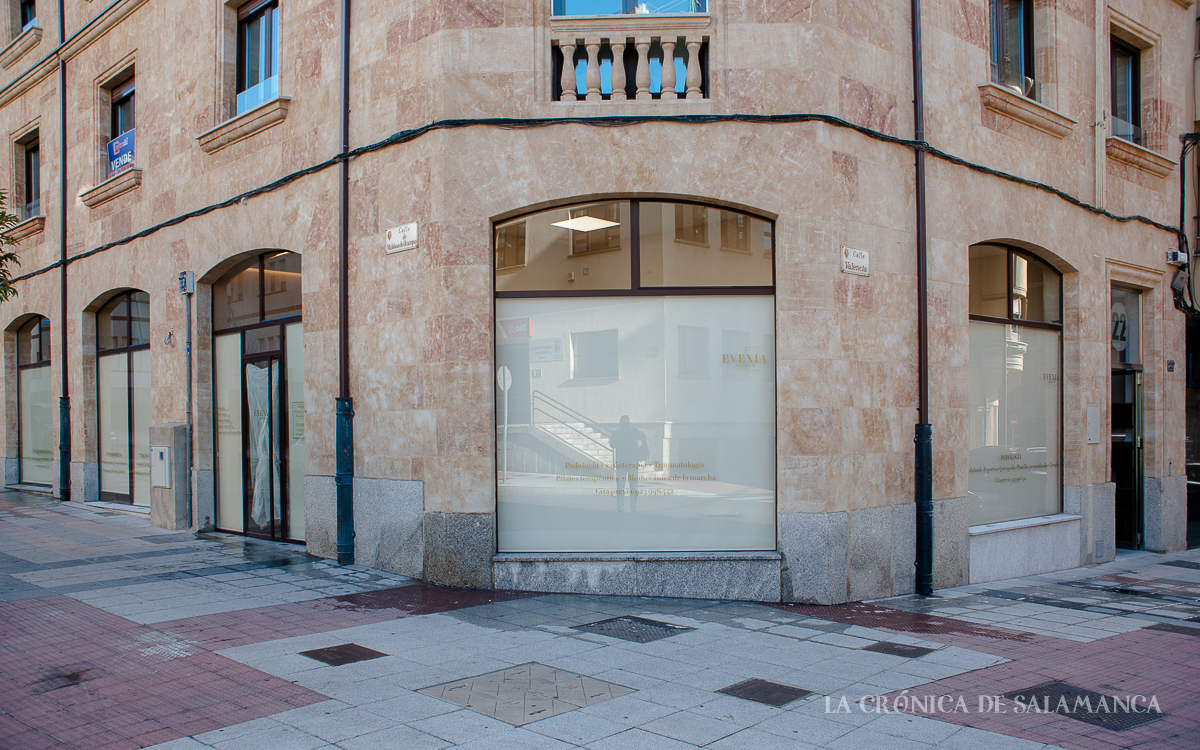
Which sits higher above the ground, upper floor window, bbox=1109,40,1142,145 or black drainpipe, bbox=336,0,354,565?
upper floor window, bbox=1109,40,1142,145

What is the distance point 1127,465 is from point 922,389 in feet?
19.0

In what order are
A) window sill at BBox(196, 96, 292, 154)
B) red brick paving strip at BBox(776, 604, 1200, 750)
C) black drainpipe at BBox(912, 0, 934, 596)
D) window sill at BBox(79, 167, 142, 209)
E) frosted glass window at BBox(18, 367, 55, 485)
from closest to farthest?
red brick paving strip at BBox(776, 604, 1200, 750), black drainpipe at BBox(912, 0, 934, 596), window sill at BBox(196, 96, 292, 154), window sill at BBox(79, 167, 142, 209), frosted glass window at BBox(18, 367, 55, 485)

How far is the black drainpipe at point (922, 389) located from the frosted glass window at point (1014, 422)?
51.0 inches

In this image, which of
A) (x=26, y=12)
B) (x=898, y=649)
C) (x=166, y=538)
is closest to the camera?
(x=898, y=649)

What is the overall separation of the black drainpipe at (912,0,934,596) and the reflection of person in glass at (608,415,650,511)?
2.70 meters

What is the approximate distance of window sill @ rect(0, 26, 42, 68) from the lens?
15.6 m

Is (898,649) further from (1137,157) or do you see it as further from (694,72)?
(1137,157)

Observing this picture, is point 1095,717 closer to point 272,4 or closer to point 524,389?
point 524,389

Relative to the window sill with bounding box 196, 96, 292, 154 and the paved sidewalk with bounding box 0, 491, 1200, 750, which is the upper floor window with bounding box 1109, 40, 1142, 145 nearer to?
the paved sidewalk with bounding box 0, 491, 1200, 750

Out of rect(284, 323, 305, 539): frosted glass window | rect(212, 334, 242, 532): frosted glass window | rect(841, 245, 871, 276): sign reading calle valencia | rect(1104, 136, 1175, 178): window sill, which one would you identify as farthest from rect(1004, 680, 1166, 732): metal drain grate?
rect(212, 334, 242, 532): frosted glass window

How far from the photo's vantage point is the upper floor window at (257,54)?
1057 cm

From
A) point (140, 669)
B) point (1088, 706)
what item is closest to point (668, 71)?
point (1088, 706)

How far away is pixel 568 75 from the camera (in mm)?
8047

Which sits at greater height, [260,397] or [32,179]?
[32,179]
